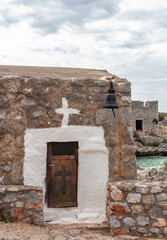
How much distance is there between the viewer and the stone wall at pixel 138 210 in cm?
488

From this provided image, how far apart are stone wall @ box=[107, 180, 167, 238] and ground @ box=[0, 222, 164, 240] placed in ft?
0.73

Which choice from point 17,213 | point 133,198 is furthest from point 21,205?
point 133,198

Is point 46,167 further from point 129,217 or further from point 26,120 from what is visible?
point 129,217

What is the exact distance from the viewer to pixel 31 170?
17.0 feet

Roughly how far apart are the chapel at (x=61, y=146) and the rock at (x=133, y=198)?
21.8 inches

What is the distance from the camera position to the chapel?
16.8 feet

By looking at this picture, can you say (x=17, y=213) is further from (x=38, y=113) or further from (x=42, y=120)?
(x=38, y=113)

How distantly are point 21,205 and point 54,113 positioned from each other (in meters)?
1.63

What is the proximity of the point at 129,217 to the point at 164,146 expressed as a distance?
24.9m

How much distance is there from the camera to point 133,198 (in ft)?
16.1

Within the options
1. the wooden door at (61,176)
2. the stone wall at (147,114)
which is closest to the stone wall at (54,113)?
the wooden door at (61,176)

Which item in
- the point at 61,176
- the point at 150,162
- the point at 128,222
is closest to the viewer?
the point at 128,222

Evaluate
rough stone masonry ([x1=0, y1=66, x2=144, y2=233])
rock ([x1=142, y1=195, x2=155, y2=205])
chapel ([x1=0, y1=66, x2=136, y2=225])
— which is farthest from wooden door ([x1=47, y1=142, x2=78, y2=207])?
rock ([x1=142, y1=195, x2=155, y2=205])

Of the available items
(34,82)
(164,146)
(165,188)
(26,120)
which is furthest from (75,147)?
(164,146)
